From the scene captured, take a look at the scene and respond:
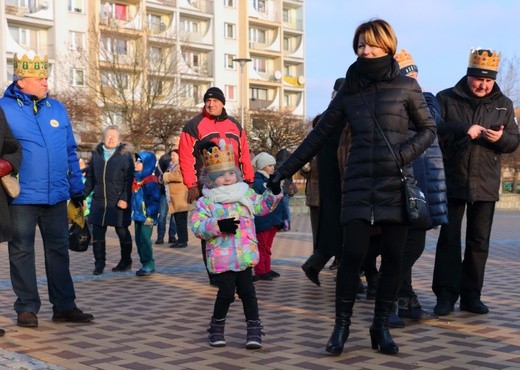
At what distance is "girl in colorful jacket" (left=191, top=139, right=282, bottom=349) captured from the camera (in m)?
5.59

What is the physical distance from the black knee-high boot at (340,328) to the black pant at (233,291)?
601mm

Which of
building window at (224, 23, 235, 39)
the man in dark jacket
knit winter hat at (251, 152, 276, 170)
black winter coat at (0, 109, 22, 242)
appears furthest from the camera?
building window at (224, 23, 235, 39)

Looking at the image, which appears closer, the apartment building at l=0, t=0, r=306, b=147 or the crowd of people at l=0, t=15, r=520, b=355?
the crowd of people at l=0, t=15, r=520, b=355

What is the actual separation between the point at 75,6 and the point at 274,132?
69.0 feet

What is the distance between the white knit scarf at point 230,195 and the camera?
560cm

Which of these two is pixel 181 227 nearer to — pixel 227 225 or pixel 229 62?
pixel 227 225

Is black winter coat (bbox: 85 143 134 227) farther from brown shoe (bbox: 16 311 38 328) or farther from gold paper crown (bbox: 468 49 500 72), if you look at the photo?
gold paper crown (bbox: 468 49 500 72)

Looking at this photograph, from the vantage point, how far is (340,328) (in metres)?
5.32

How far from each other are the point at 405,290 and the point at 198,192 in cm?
249

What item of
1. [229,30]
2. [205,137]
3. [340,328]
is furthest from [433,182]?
[229,30]

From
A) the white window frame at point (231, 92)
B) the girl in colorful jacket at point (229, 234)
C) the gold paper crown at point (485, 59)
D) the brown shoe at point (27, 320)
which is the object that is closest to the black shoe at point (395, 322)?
the girl in colorful jacket at point (229, 234)

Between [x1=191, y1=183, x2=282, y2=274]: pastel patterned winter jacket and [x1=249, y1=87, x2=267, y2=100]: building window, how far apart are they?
66.3m

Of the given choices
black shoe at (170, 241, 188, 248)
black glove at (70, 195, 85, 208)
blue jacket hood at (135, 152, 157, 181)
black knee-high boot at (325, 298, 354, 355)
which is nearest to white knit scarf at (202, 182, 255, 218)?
black knee-high boot at (325, 298, 354, 355)

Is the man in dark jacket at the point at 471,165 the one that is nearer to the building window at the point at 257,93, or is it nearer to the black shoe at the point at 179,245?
the black shoe at the point at 179,245
